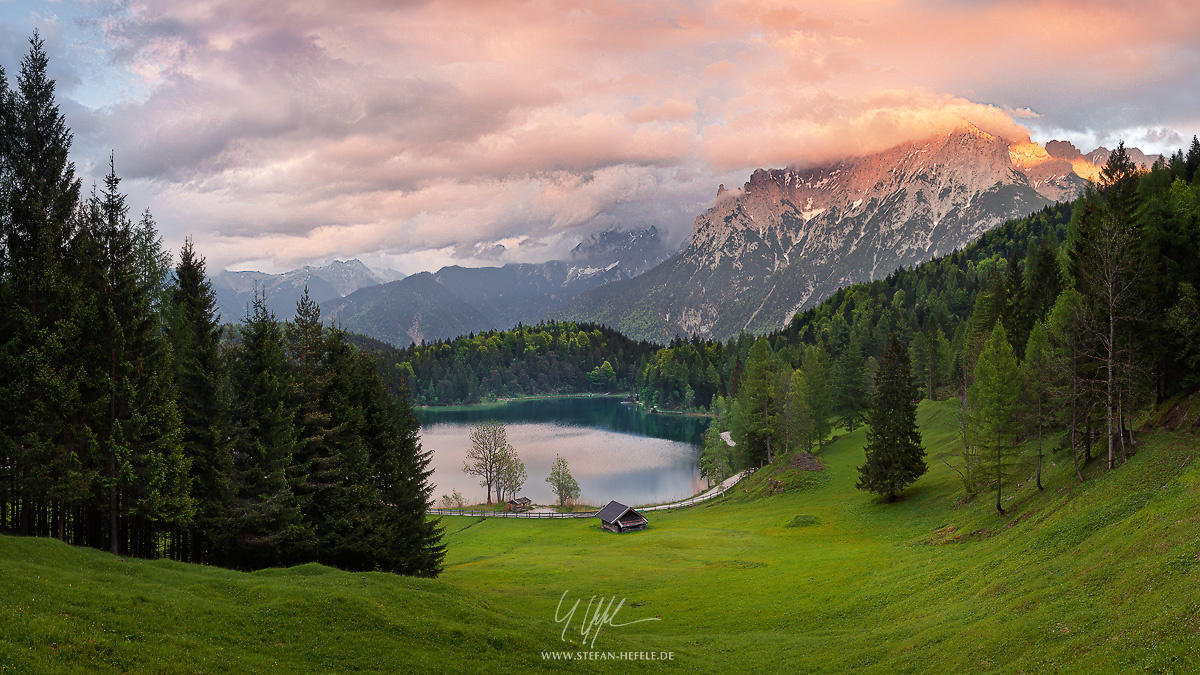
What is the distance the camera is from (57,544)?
29.2 metres

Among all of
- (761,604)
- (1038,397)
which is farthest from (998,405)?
(761,604)

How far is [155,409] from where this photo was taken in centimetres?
3550

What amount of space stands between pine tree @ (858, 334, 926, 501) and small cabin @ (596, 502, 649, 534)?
25883mm

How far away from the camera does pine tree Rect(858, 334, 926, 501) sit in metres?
65.5

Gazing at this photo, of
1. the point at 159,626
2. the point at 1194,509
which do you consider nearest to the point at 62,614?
the point at 159,626

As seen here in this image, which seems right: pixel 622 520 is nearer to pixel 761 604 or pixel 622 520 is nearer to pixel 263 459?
pixel 761 604

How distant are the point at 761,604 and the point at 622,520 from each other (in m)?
38.6

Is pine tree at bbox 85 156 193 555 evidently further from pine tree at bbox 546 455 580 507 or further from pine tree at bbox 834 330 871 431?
pine tree at bbox 834 330 871 431

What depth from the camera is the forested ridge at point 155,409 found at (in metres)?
32.9

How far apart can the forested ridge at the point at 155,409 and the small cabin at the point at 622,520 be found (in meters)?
34.8

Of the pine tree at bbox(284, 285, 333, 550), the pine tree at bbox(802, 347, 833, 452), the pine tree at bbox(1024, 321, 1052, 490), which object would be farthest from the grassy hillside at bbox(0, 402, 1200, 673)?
the pine tree at bbox(802, 347, 833, 452)

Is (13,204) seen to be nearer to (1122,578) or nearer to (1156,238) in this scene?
(1122,578)

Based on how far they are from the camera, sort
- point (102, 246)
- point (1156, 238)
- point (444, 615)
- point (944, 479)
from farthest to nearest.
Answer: point (944, 479), point (1156, 238), point (102, 246), point (444, 615)

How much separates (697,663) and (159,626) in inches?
840
